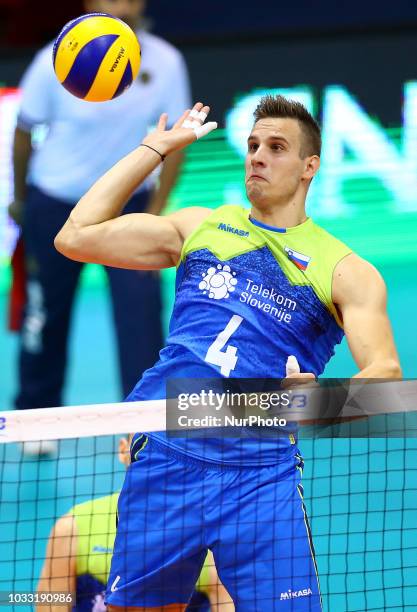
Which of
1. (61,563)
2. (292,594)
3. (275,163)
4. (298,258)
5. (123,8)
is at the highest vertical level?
(123,8)

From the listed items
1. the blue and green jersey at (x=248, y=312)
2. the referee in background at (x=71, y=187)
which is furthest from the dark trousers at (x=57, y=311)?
the blue and green jersey at (x=248, y=312)

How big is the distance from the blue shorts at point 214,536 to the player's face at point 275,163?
1242 mm

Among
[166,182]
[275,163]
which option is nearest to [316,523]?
[166,182]

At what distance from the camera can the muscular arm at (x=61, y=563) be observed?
20.8 ft

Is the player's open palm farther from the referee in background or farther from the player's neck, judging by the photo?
the referee in background

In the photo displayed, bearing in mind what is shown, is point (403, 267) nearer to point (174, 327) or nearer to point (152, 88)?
point (152, 88)

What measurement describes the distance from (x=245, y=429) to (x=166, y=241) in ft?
3.31

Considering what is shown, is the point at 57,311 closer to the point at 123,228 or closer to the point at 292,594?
the point at 123,228

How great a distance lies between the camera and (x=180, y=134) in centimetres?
612

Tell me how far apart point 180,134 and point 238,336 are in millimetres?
1094

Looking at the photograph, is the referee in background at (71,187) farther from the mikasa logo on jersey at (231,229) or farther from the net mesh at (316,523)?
the mikasa logo on jersey at (231,229)

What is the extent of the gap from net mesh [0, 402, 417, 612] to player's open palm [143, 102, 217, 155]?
4.41 feet

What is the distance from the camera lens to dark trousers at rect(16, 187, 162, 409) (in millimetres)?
9945

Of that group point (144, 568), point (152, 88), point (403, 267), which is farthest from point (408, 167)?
point (144, 568)
